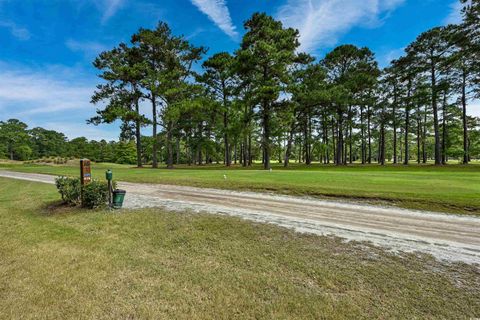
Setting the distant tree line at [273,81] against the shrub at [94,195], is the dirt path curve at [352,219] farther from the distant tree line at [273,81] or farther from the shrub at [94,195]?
the distant tree line at [273,81]

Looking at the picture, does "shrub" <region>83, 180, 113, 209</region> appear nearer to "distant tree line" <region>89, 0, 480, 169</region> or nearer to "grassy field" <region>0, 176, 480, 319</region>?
"grassy field" <region>0, 176, 480, 319</region>

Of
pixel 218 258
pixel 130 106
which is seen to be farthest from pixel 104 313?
pixel 130 106

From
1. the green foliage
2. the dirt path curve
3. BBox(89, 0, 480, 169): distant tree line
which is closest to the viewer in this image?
the dirt path curve

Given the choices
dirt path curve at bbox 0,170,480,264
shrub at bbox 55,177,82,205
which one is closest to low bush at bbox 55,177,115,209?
shrub at bbox 55,177,82,205

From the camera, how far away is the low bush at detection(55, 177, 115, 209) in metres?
7.91

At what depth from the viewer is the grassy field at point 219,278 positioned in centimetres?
283

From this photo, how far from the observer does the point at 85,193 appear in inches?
311

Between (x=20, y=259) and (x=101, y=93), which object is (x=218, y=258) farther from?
(x=101, y=93)

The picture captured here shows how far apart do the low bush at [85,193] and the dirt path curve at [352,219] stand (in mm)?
908

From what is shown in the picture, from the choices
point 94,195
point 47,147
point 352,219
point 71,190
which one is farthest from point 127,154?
point 352,219

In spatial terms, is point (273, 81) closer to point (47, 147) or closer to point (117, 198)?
point (117, 198)

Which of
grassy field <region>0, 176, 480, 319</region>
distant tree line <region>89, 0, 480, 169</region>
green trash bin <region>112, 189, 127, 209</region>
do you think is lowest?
grassy field <region>0, 176, 480, 319</region>

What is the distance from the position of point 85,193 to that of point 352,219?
8.47m

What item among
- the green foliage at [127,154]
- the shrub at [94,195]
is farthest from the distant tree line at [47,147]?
the shrub at [94,195]
